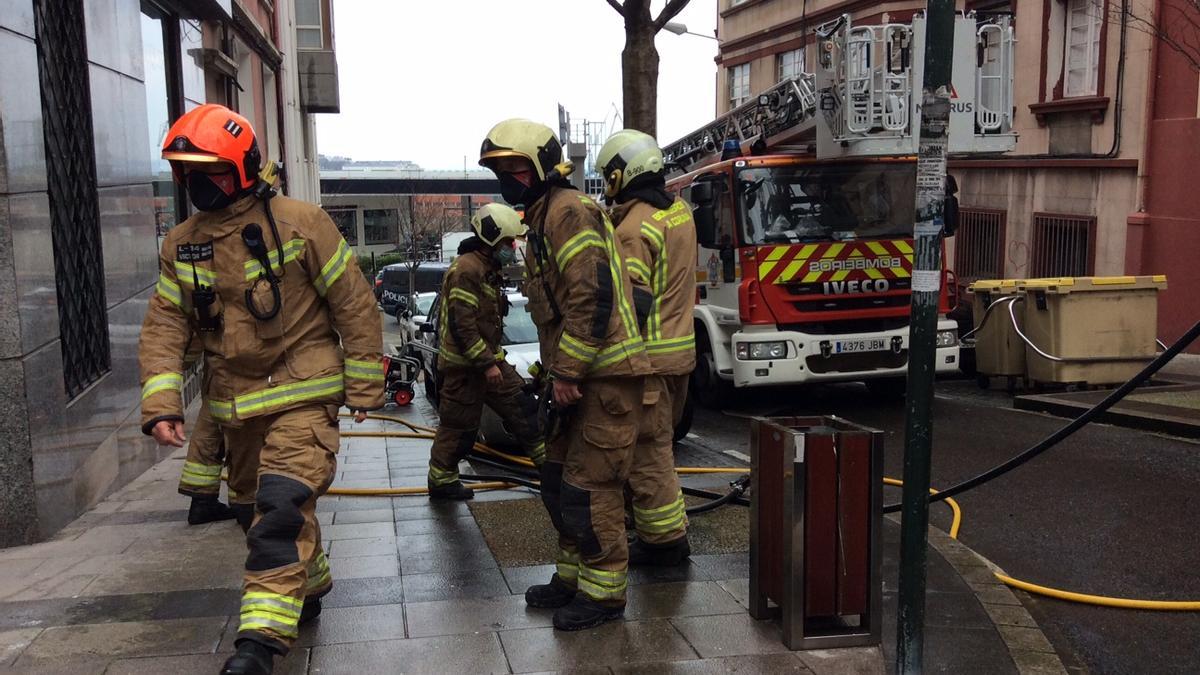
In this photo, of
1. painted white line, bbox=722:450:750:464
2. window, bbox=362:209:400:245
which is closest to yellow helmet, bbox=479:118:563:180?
painted white line, bbox=722:450:750:464

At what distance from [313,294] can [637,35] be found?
9795mm

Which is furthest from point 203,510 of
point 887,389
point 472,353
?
point 887,389

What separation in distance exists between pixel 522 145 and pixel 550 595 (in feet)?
6.00

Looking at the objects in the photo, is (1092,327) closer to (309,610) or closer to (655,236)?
(655,236)

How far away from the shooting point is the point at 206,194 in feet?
12.6

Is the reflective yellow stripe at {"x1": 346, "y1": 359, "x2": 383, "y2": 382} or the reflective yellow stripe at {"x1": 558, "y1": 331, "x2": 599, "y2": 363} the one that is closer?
the reflective yellow stripe at {"x1": 346, "y1": 359, "x2": 383, "y2": 382}

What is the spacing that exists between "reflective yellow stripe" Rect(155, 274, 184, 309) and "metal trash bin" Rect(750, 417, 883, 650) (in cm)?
225

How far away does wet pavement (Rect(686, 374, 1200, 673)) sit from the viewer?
4.52 meters

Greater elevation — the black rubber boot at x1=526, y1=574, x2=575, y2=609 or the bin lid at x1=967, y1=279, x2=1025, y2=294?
the bin lid at x1=967, y1=279, x2=1025, y2=294

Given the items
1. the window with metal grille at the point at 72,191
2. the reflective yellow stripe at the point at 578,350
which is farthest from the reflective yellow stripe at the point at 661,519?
the window with metal grille at the point at 72,191

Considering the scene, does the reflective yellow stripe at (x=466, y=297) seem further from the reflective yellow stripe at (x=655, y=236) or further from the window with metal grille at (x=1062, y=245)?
the window with metal grille at (x=1062, y=245)

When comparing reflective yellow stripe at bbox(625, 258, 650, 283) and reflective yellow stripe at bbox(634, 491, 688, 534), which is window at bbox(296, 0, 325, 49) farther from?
reflective yellow stripe at bbox(634, 491, 688, 534)

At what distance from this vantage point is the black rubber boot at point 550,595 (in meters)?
4.40

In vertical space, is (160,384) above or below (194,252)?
below
